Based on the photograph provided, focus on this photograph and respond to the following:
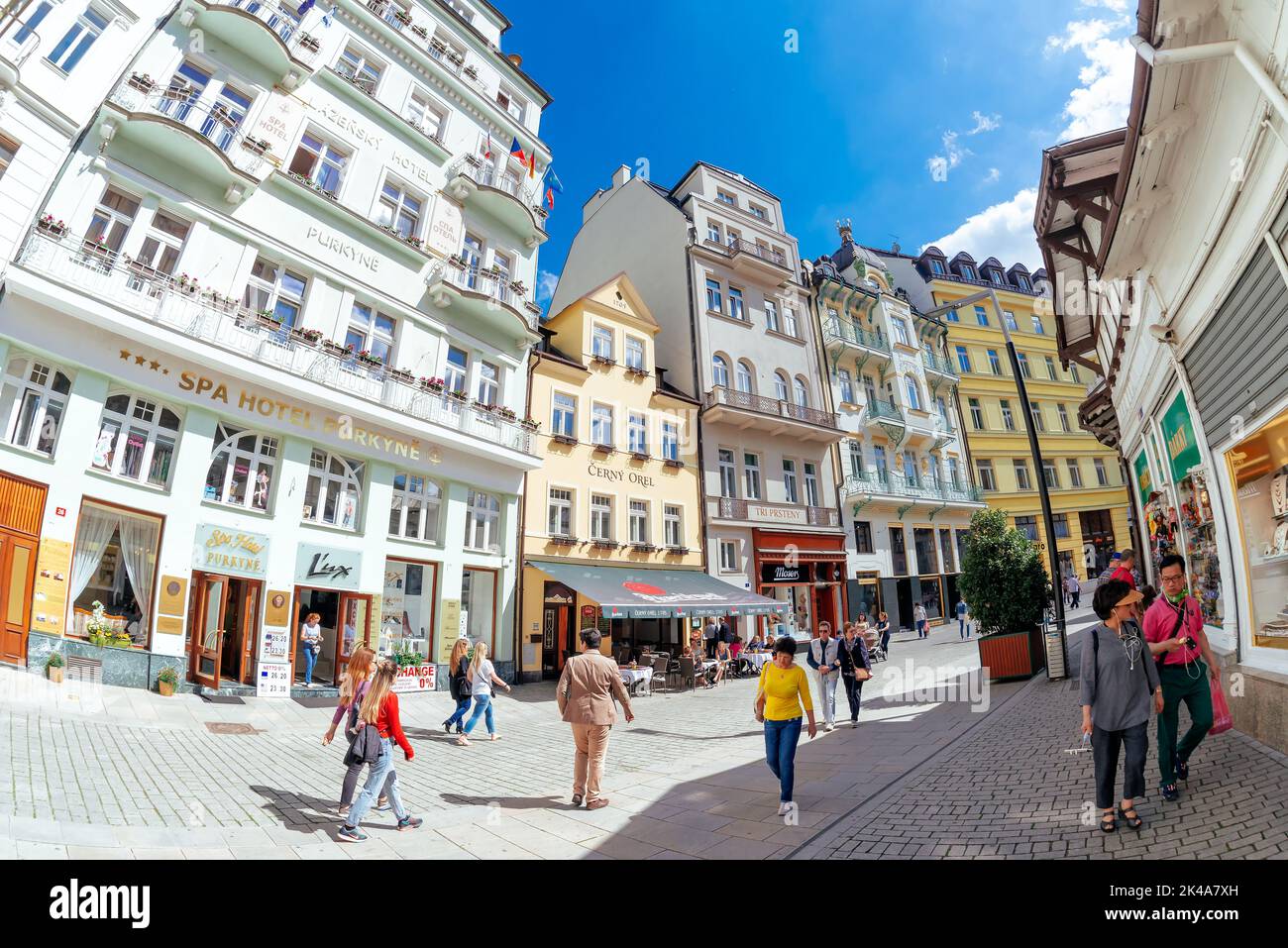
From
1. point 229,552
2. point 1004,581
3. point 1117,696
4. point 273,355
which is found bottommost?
point 1117,696

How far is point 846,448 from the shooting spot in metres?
29.5

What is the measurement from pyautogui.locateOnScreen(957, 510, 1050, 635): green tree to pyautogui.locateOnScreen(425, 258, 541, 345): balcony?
14.2 metres

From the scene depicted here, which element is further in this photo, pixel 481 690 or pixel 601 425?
pixel 601 425

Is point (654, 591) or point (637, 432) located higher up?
point (637, 432)

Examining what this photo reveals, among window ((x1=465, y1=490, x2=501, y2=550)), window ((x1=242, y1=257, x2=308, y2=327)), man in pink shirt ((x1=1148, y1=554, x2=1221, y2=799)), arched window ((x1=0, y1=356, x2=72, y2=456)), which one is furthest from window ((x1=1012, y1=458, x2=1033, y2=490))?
arched window ((x1=0, y1=356, x2=72, y2=456))

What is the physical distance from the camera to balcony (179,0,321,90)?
1313 cm

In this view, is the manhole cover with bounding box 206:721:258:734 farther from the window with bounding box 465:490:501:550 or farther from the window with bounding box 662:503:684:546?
the window with bounding box 662:503:684:546

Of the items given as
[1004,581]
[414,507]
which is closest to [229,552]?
[414,507]

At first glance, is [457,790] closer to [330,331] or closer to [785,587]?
[330,331]

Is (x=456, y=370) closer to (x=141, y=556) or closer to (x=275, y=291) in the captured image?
(x=275, y=291)

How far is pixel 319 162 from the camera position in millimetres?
15281

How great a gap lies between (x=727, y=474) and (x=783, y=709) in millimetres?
19513

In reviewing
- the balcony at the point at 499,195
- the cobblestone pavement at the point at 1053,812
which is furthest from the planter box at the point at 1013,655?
the balcony at the point at 499,195
